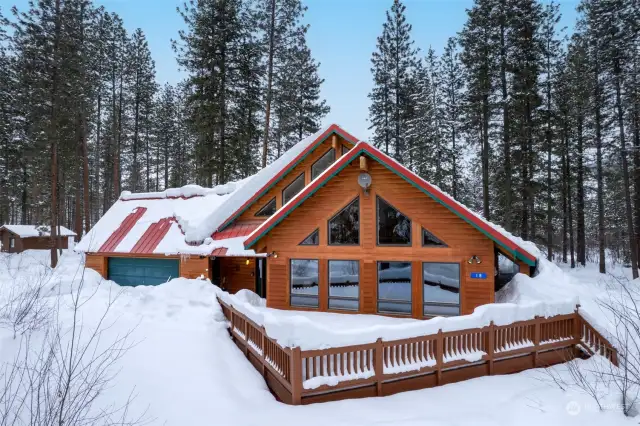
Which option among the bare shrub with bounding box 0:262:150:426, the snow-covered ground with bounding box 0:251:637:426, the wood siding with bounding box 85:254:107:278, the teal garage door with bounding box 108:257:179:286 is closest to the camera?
the bare shrub with bounding box 0:262:150:426

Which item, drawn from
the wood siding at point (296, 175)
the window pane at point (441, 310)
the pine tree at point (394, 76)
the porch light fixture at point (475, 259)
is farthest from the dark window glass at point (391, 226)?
the pine tree at point (394, 76)

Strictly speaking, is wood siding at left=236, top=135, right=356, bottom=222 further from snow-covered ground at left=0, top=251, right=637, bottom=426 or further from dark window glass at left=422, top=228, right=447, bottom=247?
snow-covered ground at left=0, top=251, right=637, bottom=426

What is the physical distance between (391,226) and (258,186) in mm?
6514

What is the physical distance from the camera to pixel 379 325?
600 centimetres

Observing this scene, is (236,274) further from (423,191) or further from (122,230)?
(423,191)

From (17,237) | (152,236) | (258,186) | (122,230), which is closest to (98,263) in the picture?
(122,230)

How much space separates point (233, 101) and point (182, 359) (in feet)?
53.3

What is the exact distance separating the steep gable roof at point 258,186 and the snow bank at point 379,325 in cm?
618

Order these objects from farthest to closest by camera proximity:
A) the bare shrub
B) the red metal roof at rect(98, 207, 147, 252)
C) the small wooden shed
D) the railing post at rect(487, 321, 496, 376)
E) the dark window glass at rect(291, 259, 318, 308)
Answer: the small wooden shed → the red metal roof at rect(98, 207, 147, 252) → the dark window glass at rect(291, 259, 318, 308) → the railing post at rect(487, 321, 496, 376) → the bare shrub

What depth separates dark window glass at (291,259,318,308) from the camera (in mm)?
10542

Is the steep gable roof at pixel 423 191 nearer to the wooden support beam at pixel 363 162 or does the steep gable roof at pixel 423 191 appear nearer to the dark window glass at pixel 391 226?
the wooden support beam at pixel 363 162

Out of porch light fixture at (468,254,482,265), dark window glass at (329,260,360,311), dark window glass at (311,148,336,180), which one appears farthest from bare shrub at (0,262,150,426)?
dark window glass at (311,148,336,180)

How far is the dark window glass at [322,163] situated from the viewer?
43.6 feet

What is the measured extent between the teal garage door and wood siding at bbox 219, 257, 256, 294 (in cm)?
185
